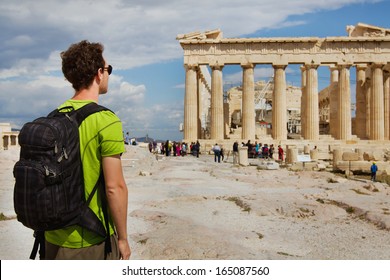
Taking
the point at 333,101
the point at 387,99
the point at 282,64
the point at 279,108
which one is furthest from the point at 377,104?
the point at 282,64

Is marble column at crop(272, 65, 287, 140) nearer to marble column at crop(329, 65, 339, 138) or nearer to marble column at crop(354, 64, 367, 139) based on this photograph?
marble column at crop(329, 65, 339, 138)

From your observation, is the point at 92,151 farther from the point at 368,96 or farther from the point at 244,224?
the point at 368,96

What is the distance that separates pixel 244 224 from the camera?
9305 millimetres

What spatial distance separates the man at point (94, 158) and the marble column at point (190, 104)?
38113 mm

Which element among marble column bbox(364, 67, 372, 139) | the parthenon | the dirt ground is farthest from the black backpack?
marble column bbox(364, 67, 372, 139)

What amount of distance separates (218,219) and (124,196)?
261 inches

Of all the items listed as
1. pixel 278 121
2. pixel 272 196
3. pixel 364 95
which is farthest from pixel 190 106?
pixel 272 196

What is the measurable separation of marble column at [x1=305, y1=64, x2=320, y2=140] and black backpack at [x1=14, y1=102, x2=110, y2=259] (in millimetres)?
40104

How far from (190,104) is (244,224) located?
33.0 meters

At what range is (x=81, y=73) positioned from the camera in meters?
3.48

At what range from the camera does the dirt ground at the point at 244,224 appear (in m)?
6.93

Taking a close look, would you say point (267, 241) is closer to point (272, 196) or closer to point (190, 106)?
point (272, 196)

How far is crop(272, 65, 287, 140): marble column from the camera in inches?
1636

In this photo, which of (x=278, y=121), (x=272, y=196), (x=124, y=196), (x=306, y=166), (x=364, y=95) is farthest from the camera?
(x=364, y=95)
